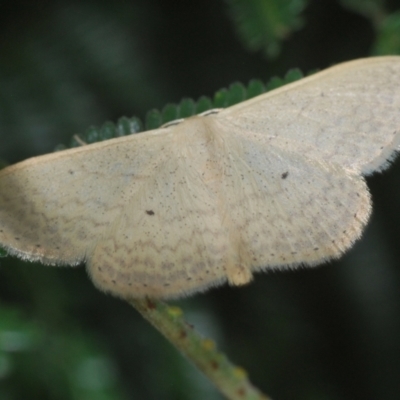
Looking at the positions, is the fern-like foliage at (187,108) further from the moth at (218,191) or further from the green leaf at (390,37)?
the green leaf at (390,37)

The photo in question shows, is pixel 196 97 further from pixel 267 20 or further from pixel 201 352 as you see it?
pixel 201 352

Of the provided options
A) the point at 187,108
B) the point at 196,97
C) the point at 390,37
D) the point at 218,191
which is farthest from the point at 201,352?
the point at 390,37

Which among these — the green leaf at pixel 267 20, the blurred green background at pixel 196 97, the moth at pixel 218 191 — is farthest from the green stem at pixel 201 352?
the green leaf at pixel 267 20

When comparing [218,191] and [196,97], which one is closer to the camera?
[218,191]

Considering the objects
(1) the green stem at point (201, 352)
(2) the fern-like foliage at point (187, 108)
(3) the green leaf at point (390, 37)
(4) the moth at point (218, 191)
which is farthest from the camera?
(3) the green leaf at point (390, 37)

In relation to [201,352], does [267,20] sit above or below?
above

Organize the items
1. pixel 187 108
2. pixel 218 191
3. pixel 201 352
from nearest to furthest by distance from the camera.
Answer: pixel 201 352 → pixel 218 191 → pixel 187 108

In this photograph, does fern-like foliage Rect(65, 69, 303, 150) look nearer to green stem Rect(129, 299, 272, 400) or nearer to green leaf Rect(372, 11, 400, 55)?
green leaf Rect(372, 11, 400, 55)
